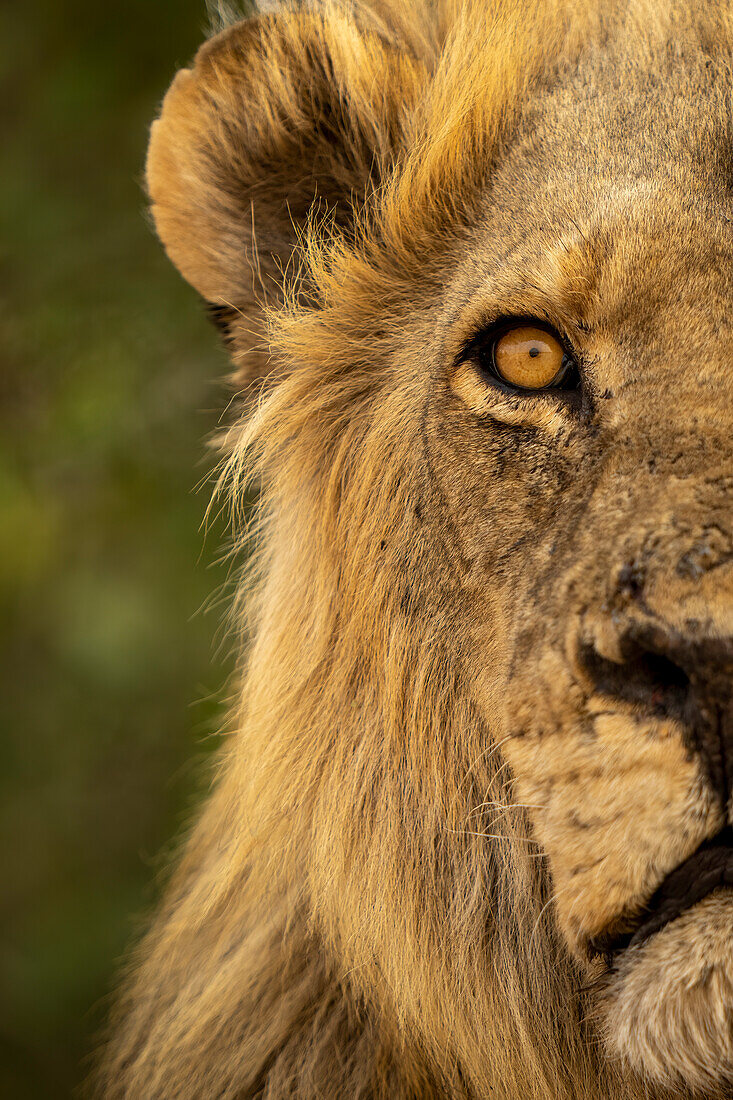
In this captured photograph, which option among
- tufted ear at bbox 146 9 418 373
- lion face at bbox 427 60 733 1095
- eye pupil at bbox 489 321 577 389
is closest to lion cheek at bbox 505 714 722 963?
lion face at bbox 427 60 733 1095

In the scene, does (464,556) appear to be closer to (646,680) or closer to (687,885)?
(646,680)

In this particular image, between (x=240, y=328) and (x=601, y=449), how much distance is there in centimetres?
62

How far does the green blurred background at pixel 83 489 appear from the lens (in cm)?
242

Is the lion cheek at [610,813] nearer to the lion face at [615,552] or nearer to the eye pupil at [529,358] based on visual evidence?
the lion face at [615,552]

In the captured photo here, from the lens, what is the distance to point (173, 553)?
8.19 feet

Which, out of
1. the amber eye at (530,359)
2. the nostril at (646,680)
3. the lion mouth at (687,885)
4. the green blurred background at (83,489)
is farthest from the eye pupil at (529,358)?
the green blurred background at (83,489)

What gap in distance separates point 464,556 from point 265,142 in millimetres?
641

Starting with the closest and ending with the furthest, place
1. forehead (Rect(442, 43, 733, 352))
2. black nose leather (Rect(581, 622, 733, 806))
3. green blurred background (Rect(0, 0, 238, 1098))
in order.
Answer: black nose leather (Rect(581, 622, 733, 806))
forehead (Rect(442, 43, 733, 352))
green blurred background (Rect(0, 0, 238, 1098))

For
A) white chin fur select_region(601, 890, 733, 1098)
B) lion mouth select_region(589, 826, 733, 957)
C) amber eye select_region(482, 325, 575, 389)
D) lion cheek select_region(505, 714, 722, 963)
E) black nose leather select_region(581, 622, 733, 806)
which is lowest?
Answer: white chin fur select_region(601, 890, 733, 1098)

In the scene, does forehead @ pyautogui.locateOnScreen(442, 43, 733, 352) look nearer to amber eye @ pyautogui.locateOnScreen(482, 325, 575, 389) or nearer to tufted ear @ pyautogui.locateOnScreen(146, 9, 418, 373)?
amber eye @ pyautogui.locateOnScreen(482, 325, 575, 389)

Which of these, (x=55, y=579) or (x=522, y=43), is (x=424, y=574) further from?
(x=55, y=579)

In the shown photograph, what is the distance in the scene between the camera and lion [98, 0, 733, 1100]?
98 centimetres

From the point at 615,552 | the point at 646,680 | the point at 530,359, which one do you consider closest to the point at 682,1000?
the point at 646,680

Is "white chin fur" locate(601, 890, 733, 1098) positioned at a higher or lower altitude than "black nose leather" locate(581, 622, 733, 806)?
lower
